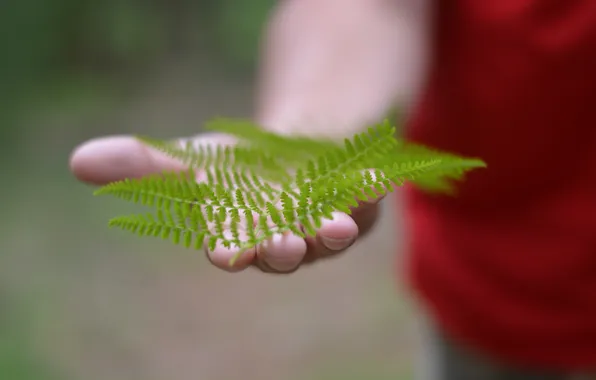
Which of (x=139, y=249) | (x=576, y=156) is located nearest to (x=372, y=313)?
(x=139, y=249)

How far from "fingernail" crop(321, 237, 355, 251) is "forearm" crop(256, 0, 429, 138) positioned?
466mm

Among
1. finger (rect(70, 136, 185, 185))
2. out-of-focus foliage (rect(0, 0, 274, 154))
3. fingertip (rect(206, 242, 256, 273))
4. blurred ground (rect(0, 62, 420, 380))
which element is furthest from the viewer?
out-of-focus foliage (rect(0, 0, 274, 154))

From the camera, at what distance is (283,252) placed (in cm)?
75

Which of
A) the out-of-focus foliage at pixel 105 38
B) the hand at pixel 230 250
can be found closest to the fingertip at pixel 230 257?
the hand at pixel 230 250

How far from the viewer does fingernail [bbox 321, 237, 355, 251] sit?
76 centimetres

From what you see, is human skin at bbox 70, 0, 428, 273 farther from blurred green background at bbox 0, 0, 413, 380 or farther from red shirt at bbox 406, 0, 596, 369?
blurred green background at bbox 0, 0, 413, 380

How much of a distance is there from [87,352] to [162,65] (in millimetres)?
3242

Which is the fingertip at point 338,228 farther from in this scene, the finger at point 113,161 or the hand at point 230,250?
the finger at point 113,161

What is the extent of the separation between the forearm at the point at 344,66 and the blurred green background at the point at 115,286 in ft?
6.20

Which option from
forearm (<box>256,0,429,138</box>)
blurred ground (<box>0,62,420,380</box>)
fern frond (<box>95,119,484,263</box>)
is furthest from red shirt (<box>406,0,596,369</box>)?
blurred ground (<box>0,62,420,380</box>)

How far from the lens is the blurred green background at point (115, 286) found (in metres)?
3.03

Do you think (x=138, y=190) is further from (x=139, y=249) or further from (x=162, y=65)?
(x=162, y=65)

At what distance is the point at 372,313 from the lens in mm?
3320

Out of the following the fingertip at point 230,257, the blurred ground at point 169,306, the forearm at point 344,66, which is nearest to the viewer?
the fingertip at point 230,257
